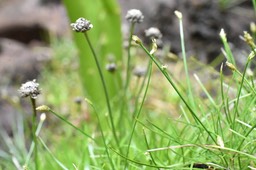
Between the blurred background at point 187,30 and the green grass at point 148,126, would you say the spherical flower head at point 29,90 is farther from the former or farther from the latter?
the blurred background at point 187,30

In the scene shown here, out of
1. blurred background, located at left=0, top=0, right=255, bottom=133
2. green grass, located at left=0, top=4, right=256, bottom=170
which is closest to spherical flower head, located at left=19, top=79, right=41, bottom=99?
green grass, located at left=0, top=4, right=256, bottom=170

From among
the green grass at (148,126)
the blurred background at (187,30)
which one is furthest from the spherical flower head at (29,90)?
the blurred background at (187,30)

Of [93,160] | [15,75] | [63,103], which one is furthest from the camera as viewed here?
[15,75]

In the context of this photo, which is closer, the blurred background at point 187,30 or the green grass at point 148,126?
the green grass at point 148,126

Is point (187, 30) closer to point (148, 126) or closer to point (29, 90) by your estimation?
point (148, 126)

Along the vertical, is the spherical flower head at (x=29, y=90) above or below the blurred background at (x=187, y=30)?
above

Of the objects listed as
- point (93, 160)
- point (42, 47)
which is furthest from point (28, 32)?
point (93, 160)

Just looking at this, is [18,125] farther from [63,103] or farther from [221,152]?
[221,152]

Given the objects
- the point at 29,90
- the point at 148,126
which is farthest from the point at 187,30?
the point at 29,90
